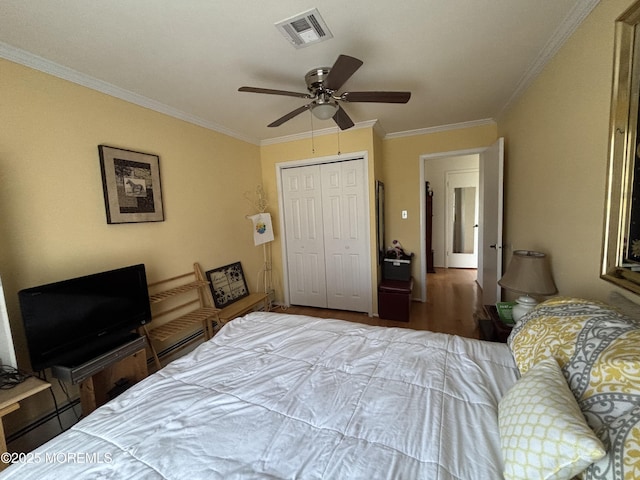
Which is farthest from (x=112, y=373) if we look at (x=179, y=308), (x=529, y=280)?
(x=529, y=280)

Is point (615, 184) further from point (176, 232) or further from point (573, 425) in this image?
point (176, 232)

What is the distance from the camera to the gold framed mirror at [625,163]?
3.77 feet

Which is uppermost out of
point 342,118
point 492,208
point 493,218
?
point 342,118

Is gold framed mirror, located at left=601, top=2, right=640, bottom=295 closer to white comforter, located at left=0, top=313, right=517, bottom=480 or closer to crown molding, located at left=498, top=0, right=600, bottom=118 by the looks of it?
crown molding, located at left=498, top=0, right=600, bottom=118

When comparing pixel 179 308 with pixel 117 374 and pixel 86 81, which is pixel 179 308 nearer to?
pixel 117 374

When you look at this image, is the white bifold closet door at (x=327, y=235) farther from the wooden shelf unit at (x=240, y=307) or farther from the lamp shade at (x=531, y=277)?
the lamp shade at (x=531, y=277)

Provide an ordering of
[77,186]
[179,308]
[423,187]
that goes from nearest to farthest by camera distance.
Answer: [77,186], [179,308], [423,187]

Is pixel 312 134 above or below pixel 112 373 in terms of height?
above

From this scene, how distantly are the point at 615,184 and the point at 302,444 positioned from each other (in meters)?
1.76

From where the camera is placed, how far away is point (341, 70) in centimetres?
157

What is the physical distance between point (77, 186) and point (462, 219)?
6.21 m

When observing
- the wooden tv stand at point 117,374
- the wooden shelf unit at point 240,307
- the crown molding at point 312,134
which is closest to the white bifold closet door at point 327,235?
the crown molding at point 312,134

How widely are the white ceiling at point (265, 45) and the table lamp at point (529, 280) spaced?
142 centimetres

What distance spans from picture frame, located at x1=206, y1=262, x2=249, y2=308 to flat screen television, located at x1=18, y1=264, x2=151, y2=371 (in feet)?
2.85
